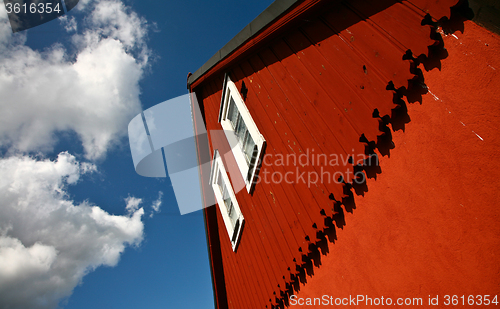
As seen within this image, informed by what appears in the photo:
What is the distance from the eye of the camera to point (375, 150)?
182 cm

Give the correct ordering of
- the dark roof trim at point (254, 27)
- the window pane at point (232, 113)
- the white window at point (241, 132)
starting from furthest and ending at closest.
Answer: the window pane at point (232, 113) → the white window at point (241, 132) → the dark roof trim at point (254, 27)

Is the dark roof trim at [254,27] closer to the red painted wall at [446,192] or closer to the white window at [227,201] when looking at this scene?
the red painted wall at [446,192]

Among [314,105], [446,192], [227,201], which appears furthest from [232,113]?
[446,192]

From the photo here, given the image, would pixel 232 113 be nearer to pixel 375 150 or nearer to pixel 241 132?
pixel 241 132

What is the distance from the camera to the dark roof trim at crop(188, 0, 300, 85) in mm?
2670

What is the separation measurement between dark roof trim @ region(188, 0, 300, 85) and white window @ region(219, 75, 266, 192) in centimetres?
48

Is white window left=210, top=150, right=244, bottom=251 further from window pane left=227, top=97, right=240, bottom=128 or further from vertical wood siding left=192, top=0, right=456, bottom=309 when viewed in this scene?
window pane left=227, top=97, right=240, bottom=128

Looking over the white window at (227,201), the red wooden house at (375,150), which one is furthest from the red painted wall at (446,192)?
the white window at (227,201)

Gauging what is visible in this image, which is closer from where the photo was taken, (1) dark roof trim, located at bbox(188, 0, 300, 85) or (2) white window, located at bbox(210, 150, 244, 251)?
(1) dark roof trim, located at bbox(188, 0, 300, 85)

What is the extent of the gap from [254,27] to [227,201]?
348 cm

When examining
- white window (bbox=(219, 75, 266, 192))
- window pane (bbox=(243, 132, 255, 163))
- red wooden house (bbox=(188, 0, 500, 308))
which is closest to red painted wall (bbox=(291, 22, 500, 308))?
red wooden house (bbox=(188, 0, 500, 308))

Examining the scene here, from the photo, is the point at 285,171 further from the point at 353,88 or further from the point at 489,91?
the point at 489,91

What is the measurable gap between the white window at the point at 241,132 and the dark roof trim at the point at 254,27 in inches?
18.9

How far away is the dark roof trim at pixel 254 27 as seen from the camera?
2670 millimetres
